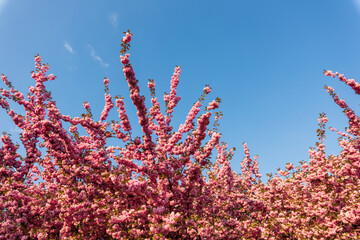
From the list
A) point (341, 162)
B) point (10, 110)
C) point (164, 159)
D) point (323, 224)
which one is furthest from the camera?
point (10, 110)

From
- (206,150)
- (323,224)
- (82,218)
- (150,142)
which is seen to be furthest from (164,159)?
(323,224)

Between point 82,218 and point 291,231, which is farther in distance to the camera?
point 291,231

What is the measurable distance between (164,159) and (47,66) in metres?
8.95

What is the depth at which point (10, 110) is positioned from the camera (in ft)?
37.5

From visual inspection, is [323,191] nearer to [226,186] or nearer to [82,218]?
[226,186]

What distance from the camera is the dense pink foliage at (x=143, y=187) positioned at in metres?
7.91

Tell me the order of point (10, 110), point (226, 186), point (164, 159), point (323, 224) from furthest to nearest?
point (226, 186), point (10, 110), point (323, 224), point (164, 159)

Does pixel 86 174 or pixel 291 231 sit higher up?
pixel 86 174

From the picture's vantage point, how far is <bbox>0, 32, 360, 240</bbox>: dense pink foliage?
7.91 metres

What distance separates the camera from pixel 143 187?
775cm

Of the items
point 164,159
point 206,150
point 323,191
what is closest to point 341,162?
point 323,191

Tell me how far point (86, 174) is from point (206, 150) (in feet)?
14.5

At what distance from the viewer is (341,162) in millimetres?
10617

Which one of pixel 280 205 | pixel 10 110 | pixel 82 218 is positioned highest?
pixel 10 110
